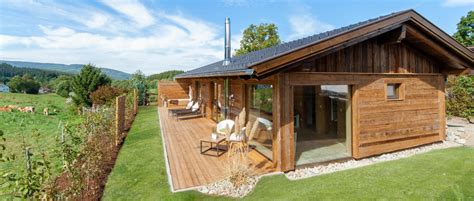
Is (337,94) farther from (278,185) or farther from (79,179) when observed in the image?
(79,179)

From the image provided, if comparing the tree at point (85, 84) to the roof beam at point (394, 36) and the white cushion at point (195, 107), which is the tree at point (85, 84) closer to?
the white cushion at point (195, 107)

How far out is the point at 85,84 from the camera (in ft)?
77.3

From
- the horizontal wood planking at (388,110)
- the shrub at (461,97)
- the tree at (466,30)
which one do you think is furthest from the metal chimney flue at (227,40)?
the tree at (466,30)

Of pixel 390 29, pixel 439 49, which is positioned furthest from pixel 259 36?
pixel 390 29

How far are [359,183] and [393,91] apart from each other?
13.3 feet

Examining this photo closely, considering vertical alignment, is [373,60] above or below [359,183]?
above

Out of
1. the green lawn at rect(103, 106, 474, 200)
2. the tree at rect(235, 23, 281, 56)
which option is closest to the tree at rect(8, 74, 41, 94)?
the tree at rect(235, 23, 281, 56)

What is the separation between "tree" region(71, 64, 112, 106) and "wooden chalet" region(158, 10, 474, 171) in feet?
64.0

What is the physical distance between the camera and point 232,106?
11.2m

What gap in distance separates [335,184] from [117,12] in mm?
14310

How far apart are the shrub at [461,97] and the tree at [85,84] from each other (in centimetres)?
2672

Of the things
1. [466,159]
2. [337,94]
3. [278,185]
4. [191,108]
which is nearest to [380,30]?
[337,94]

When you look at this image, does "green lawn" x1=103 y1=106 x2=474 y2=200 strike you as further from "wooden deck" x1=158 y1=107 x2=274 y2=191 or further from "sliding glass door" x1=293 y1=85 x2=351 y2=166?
"sliding glass door" x1=293 y1=85 x2=351 y2=166

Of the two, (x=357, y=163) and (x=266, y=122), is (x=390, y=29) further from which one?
(x=266, y=122)
